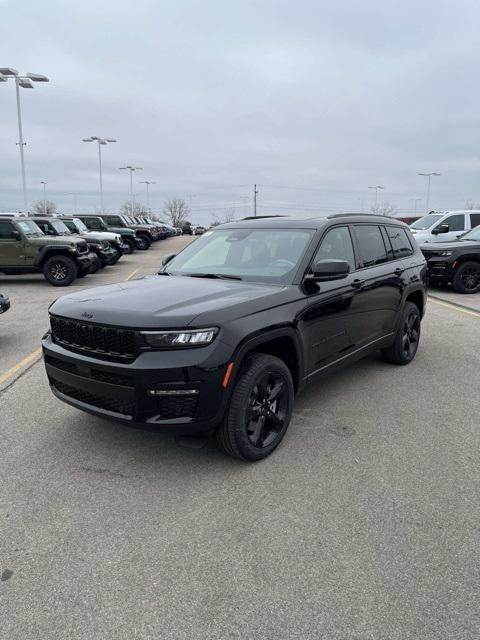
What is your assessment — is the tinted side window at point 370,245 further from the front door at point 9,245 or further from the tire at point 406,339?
the front door at point 9,245

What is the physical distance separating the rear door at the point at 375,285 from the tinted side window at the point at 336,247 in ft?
0.54

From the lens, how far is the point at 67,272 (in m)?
14.0

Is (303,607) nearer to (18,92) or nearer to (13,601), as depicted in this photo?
(13,601)

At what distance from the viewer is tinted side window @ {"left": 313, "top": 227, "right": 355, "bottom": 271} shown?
167 inches

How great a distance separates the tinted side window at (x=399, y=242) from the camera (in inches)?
221

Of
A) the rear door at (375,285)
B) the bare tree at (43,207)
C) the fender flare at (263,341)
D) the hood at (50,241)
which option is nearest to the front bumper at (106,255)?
the hood at (50,241)

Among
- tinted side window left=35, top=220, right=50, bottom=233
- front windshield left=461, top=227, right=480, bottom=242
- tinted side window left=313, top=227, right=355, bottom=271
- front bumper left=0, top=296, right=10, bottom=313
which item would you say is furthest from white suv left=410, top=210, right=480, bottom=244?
front bumper left=0, top=296, right=10, bottom=313

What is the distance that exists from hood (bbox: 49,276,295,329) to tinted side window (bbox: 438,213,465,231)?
15.2 metres

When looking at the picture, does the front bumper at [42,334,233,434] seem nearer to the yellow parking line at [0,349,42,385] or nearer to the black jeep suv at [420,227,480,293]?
the yellow parking line at [0,349,42,385]

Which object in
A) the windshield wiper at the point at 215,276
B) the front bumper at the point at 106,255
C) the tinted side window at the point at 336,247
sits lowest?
the front bumper at the point at 106,255

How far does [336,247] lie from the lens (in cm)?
448

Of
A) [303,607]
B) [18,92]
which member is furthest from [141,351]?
[18,92]

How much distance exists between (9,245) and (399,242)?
11.4 m

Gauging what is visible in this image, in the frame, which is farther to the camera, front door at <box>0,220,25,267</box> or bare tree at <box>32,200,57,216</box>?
bare tree at <box>32,200,57,216</box>
